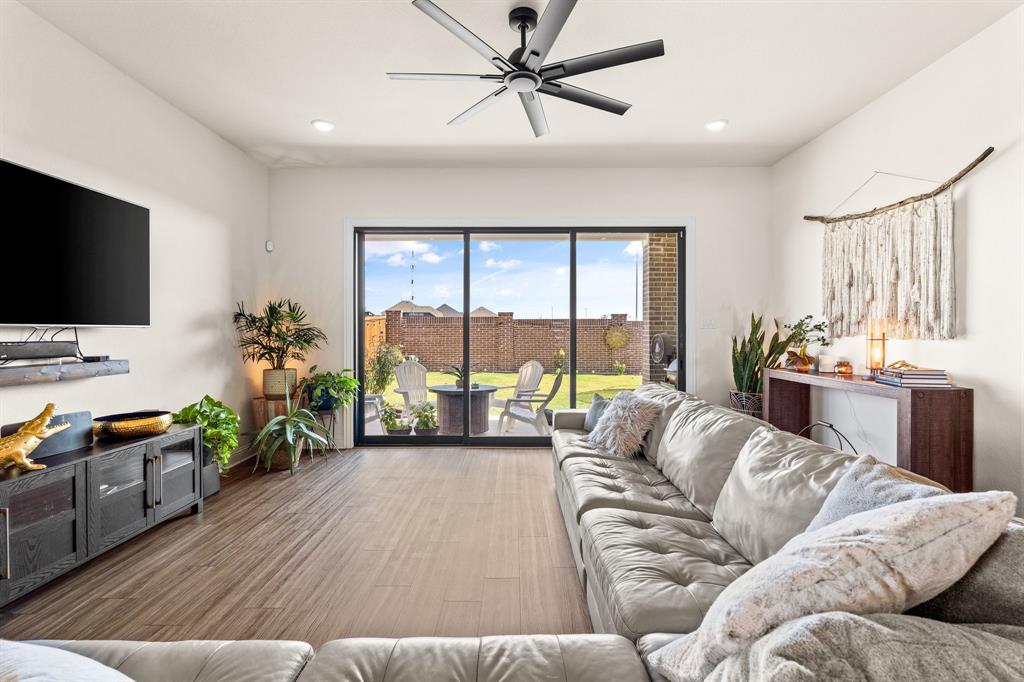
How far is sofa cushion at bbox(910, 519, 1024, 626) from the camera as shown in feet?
2.69

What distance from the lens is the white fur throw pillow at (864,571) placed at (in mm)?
794

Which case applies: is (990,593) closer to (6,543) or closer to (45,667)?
(45,667)

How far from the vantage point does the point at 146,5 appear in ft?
8.60

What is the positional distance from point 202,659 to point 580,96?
3.00m

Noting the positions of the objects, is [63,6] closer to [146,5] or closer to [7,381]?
[146,5]

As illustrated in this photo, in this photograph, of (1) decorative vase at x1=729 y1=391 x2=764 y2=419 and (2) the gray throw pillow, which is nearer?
(2) the gray throw pillow

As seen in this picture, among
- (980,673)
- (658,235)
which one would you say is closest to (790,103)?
(658,235)

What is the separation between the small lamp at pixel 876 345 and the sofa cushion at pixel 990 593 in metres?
3.03

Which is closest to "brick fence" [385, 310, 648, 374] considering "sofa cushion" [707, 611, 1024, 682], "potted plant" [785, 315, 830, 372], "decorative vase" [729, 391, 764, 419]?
"decorative vase" [729, 391, 764, 419]

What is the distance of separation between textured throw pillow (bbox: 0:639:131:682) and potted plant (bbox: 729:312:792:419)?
4624mm

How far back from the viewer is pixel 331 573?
8.10 feet

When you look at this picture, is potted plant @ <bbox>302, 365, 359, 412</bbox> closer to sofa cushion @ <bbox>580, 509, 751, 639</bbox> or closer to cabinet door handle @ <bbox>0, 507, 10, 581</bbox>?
cabinet door handle @ <bbox>0, 507, 10, 581</bbox>

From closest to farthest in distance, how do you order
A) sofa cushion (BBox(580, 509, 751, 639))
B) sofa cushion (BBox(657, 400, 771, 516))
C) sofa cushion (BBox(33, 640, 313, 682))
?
sofa cushion (BBox(33, 640, 313, 682)), sofa cushion (BBox(580, 509, 751, 639)), sofa cushion (BBox(657, 400, 771, 516))

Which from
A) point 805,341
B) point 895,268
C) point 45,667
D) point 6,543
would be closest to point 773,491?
point 45,667
